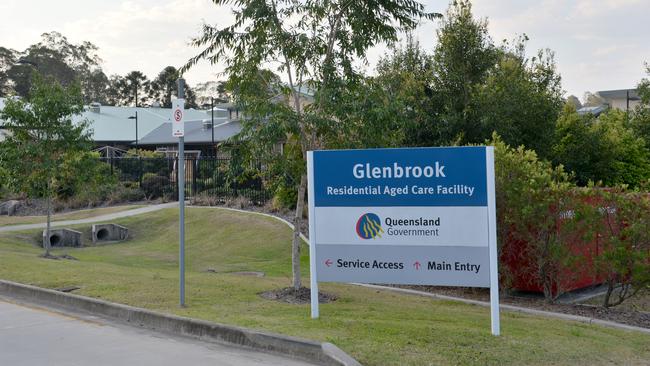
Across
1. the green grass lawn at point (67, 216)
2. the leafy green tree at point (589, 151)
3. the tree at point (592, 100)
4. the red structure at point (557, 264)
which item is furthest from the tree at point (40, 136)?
the tree at point (592, 100)

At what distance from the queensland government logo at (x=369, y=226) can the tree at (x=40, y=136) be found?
452 inches

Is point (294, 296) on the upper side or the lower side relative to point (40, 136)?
lower

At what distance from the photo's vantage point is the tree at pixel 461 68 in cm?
2070

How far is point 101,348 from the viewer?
8.49 m

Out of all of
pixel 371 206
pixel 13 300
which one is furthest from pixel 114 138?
pixel 371 206

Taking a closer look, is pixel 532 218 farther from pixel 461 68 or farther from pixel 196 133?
pixel 196 133

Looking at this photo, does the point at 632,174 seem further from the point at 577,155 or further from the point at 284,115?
the point at 284,115

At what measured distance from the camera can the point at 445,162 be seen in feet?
29.3

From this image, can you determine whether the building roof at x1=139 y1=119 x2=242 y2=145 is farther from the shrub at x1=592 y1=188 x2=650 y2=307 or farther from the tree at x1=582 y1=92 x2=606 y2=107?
the tree at x1=582 y1=92 x2=606 y2=107

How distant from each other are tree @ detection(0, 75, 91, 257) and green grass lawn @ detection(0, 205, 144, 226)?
762 centimetres

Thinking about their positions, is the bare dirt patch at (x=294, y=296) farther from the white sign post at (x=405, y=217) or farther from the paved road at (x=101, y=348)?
the paved road at (x=101, y=348)

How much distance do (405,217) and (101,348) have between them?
389cm

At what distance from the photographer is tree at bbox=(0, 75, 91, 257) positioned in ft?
60.6

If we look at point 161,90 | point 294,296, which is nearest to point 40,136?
point 294,296
